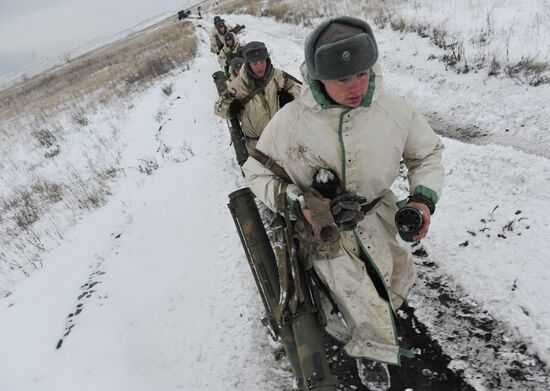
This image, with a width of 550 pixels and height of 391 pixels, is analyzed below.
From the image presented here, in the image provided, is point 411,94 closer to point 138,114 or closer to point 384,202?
point 384,202

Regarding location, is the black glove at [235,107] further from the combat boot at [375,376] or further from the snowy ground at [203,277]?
the combat boot at [375,376]

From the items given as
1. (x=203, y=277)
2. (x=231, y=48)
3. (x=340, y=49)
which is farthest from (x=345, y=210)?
(x=231, y=48)

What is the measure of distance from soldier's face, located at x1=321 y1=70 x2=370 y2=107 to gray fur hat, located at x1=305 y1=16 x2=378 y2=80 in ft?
0.19

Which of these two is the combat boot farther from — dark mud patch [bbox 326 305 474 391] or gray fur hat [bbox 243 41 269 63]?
gray fur hat [bbox 243 41 269 63]

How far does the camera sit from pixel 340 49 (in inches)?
68.6

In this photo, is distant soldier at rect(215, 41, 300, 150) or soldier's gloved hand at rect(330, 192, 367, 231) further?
distant soldier at rect(215, 41, 300, 150)

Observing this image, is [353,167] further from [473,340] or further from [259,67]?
[259,67]

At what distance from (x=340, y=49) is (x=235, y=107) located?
324cm

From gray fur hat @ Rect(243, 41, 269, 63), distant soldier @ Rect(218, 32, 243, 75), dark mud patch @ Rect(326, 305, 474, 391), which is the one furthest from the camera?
distant soldier @ Rect(218, 32, 243, 75)

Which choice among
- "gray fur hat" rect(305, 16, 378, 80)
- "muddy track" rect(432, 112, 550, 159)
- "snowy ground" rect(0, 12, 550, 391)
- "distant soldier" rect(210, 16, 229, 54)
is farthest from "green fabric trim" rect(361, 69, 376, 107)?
"distant soldier" rect(210, 16, 229, 54)

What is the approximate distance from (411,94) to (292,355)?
6.05 metres

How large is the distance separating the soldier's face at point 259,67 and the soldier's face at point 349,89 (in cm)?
293

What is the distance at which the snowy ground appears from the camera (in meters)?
2.88

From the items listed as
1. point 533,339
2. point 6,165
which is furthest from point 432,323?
point 6,165
